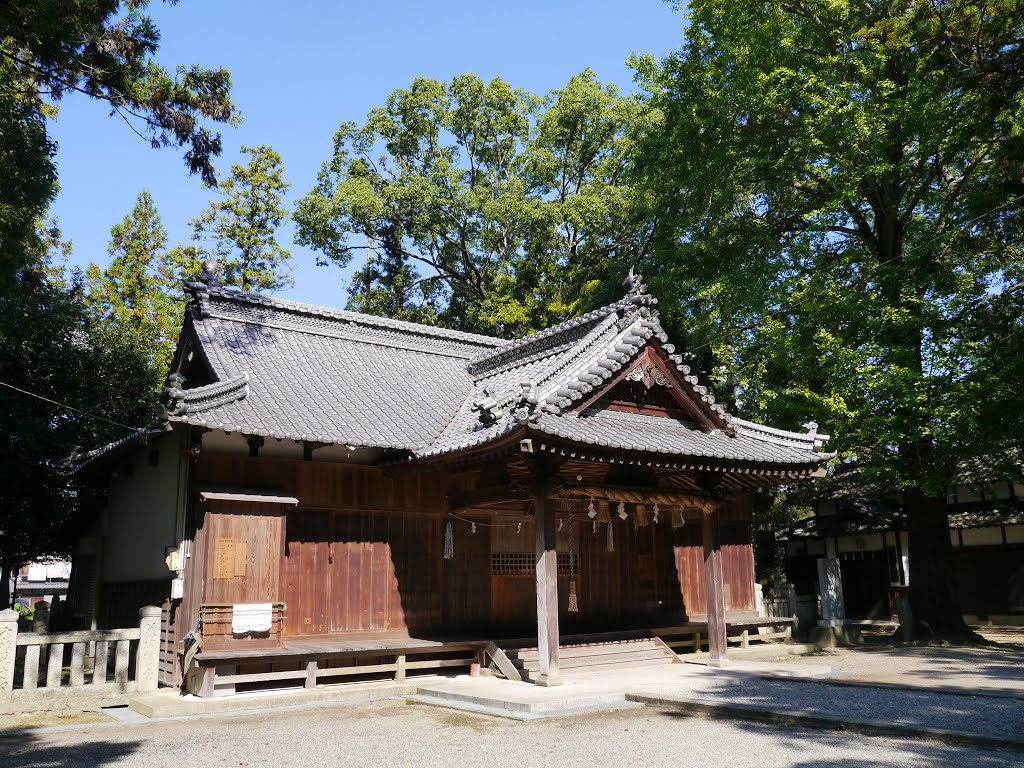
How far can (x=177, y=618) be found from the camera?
499 inches

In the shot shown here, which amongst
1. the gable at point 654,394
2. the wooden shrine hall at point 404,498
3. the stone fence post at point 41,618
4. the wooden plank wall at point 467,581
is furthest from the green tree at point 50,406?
the gable at point 654,394

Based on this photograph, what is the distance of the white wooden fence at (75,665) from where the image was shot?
11.4m

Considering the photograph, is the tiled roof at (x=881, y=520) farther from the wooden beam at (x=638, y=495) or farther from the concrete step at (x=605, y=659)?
the concrete step at (x=605, y=659)

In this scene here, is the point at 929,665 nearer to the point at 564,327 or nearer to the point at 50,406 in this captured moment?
the point at 564,327

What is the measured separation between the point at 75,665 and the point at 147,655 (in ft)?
3.37

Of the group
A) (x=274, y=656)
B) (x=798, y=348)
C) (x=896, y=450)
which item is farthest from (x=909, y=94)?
(x=274, y=656)

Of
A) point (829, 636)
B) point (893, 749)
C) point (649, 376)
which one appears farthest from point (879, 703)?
point (829, 636)

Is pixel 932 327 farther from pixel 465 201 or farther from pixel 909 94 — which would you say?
pixel 465 201

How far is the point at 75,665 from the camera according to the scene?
38.6 ft

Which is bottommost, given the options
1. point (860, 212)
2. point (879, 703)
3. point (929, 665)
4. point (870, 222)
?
point (929, 665)

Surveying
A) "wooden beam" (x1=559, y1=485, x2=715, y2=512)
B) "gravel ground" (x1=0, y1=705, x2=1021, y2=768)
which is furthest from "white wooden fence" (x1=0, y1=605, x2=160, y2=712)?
"wooden beam" (x1=559, y1=485, x2=715, y2=512)

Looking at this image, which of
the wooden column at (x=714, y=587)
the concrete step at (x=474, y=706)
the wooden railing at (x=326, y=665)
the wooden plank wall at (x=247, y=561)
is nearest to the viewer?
the concrete step at (x=474, y=706)

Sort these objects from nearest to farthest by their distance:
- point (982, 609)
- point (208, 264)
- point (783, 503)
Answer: point (208, 264)
point (982, 609)
point (783, 503)

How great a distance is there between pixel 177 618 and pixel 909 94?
18.5m
